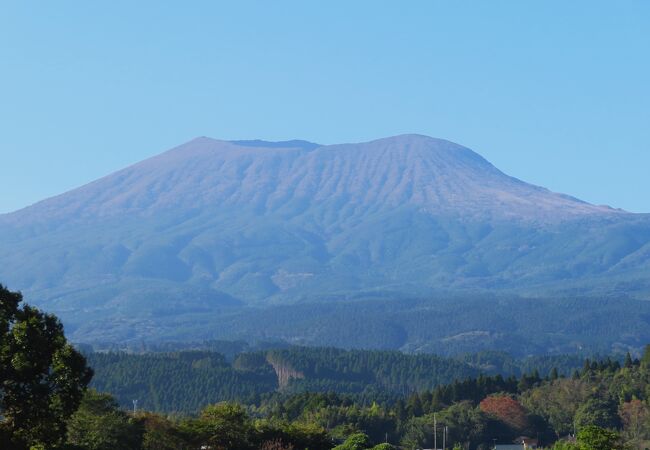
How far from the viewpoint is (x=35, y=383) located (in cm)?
4038

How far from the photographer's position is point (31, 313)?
41531 millimetres

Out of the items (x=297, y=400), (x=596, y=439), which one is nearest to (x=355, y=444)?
(x=596, y=439)

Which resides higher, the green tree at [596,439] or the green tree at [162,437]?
the green tree at [162,437]

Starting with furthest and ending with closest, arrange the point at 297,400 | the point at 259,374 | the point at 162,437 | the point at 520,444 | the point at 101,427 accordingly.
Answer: the point at 259,374 → the point at 297,400 → the point at 520,444 → the point at 162,437 → the point at 101,427

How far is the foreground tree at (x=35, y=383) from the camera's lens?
40062 millimetres

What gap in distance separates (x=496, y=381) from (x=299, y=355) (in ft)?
220

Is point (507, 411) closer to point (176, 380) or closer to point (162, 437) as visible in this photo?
point (162, 437)

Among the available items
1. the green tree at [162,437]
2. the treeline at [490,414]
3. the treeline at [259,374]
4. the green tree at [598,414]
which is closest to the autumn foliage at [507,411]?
the treeline at [490,414]

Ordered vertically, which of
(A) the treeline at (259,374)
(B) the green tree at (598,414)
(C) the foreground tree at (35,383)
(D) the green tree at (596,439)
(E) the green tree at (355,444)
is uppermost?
(C) the foreground tree at (35,383)

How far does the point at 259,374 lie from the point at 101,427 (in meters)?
113

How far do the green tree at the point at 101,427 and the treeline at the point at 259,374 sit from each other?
245 feet

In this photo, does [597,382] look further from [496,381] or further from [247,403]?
[247,403]

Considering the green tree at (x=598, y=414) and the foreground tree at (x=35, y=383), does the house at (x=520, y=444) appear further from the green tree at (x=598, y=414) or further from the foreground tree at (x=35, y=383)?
the foreground tree at (x=35, y=383)

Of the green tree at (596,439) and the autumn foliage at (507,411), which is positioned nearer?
the green tree at (596,439)
